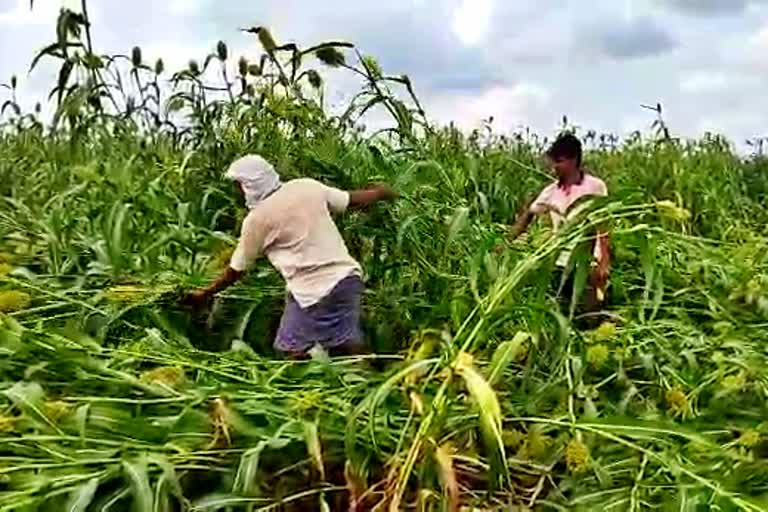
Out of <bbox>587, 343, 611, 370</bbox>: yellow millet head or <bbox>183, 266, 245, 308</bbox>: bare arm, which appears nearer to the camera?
<bbox>587, 343, 611, 370</bbox>: yellow millet head

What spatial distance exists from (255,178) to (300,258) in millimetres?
239

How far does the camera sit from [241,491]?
2.20m

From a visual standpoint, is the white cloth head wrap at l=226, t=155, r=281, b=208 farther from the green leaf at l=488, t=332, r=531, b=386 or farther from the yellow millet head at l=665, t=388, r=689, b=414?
the green leaf at l=488, t=332, r=531, b=386

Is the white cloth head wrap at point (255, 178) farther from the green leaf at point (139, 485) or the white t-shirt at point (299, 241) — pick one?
the green leaf at point (139, 485)

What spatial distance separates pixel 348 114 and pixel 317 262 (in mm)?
920

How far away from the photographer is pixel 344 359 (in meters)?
3.01

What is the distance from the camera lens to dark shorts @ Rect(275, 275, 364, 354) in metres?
3.53

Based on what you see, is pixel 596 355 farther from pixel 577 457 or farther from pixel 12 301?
pixel 12 301

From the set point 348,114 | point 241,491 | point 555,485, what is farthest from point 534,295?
point 348,114

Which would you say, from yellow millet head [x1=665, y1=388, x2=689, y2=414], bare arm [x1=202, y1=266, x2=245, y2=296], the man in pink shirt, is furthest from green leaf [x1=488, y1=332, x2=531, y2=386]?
the man in pink shirt

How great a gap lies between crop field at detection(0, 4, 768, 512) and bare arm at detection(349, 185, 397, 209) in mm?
110

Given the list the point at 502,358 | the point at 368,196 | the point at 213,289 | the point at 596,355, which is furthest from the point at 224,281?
the point at 502,358

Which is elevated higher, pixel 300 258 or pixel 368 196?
pixel 368 196

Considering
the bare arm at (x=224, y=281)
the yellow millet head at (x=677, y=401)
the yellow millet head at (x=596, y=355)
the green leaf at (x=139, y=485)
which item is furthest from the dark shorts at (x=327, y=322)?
the green leaf at (x=139, y=485)
